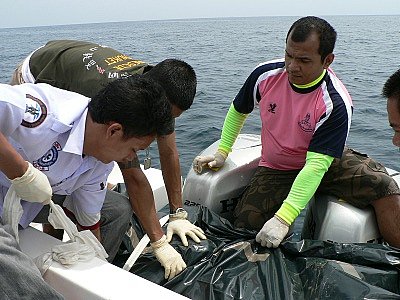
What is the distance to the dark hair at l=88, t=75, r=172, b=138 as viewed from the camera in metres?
1.46

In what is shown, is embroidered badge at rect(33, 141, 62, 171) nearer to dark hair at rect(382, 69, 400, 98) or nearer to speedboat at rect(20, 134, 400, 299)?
speedboat at rect(20, 134, 400, 299)

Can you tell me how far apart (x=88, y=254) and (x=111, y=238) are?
0.47 m

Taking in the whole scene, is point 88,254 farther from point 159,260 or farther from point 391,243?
point 391,243

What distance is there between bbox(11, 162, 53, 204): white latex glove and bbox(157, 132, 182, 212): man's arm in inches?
32.8

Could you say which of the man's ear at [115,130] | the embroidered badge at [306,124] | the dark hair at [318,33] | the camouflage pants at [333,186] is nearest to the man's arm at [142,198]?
the man's ear at [115,130]

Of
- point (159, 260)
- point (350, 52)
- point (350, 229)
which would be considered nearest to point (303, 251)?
point (350, 229)

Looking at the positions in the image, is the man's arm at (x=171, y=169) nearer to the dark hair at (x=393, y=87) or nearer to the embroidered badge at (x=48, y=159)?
the embroidered badge at (x=48, y=159)

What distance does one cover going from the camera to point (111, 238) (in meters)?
2.04

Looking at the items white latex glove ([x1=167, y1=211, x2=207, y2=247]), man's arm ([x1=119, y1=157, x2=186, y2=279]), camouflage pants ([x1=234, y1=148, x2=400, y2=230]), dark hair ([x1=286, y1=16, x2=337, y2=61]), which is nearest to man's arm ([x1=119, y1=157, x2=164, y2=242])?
man's arm ([x1=119, y1=157, x2=186, y2=279])

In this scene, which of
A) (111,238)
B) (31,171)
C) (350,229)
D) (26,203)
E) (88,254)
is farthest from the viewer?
(350,229)

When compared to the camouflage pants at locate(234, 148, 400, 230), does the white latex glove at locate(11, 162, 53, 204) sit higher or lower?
higher

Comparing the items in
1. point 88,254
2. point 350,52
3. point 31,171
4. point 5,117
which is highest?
point 5,117

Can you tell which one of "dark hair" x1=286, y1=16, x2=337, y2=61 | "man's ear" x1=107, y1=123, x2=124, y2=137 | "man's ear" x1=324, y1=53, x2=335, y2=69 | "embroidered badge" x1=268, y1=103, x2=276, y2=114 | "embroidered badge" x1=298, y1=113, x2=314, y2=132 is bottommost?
"embroidered badge" x1=298, y1=113, x2=314, y2=132

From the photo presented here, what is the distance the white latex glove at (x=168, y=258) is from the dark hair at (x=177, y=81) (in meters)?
0.58
